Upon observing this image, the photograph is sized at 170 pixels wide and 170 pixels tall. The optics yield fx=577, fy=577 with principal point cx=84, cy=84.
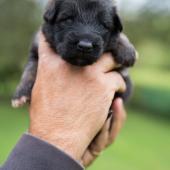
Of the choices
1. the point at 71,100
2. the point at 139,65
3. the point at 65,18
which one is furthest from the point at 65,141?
the point at 139,65

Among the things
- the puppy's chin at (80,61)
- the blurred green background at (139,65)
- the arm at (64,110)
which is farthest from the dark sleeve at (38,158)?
the blurred green background at (139,65)

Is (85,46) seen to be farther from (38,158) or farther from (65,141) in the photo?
(38,158)

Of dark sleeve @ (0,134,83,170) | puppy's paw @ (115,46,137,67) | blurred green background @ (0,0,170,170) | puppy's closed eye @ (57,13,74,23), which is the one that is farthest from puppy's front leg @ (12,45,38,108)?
blurred green background @ (0,0,170,170)

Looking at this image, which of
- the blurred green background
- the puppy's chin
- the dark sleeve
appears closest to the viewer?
the dark sleeve

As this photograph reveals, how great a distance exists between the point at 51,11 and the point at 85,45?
A: 496 millimetres

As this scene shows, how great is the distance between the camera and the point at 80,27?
3.83 m

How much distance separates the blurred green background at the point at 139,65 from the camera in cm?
2333

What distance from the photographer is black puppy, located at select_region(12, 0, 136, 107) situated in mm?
3764

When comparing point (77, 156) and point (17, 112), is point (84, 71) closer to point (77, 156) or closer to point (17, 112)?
point (77, 156)

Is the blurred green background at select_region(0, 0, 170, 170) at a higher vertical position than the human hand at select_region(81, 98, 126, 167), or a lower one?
lower

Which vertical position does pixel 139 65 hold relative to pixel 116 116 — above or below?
below

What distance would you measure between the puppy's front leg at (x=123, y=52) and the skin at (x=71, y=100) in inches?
2.6

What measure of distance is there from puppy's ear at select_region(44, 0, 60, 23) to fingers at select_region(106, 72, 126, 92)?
23.2 inches

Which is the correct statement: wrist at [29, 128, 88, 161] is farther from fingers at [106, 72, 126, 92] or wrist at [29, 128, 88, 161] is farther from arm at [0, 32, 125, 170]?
fingers at [106, 72, 126, 92]
